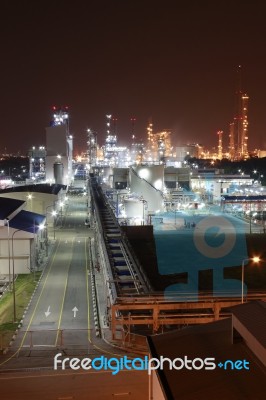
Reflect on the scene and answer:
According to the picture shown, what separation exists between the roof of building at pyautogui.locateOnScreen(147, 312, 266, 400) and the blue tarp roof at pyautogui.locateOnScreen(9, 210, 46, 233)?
9.55 meters

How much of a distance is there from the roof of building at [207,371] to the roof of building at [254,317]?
0.66ft

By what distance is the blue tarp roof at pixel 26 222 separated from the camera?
14214 mm

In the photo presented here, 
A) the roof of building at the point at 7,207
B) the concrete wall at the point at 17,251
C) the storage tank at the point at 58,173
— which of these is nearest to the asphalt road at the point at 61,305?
the concrete wall at the point at 17,251

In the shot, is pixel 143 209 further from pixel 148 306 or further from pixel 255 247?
pixel 148 306

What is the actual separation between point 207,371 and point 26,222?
39.3 feet

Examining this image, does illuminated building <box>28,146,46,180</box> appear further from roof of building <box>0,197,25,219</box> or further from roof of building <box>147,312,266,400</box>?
roof of building <box>147,312,266,400</box>

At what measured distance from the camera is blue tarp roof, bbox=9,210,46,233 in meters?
14.2

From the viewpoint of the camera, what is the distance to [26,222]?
50.6 ft

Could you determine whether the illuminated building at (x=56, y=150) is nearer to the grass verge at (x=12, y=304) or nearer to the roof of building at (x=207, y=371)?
the grass verge at (x=12, y=304)

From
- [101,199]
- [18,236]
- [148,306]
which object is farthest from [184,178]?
[148,306]

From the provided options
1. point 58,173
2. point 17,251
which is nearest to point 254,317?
point 17,251

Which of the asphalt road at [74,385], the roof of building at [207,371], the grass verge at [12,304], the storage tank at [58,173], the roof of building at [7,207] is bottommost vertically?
the grass verge at [12,304]

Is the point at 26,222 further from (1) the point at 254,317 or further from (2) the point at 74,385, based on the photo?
(1) the point at 254,317

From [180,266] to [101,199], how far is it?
34.0ft
